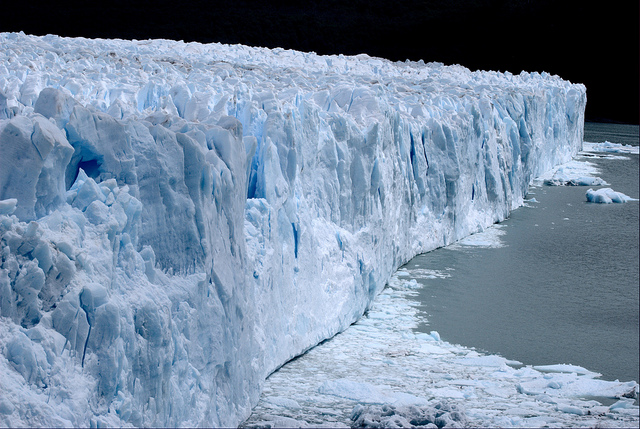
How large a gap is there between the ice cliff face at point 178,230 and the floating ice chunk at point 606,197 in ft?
13.0

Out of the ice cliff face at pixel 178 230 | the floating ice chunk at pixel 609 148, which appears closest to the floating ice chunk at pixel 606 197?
the ice cliff face at pixel 178 230

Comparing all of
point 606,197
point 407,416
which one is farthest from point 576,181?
point 407,416

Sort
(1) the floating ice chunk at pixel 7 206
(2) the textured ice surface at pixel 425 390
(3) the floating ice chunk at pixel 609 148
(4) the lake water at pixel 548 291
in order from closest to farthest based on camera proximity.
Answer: (1) the floating ice chunk at pixel 7 206
(2) the textured ice surface at pixel 425 390
(4) the lake water at pixel 548 291
(3) the floating ice chunk at pixel 609 148

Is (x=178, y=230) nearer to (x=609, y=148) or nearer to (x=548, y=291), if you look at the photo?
(x=548, y=291)

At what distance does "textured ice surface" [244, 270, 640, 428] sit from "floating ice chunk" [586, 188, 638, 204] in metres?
5.76

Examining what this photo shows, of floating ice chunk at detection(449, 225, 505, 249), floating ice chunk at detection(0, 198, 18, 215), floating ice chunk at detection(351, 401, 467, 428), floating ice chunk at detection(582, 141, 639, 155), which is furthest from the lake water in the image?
floating ice chunk at detection(582, 141, 639, 155)

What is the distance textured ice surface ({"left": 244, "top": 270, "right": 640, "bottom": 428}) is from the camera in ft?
11.7

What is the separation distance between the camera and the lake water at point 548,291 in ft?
15.8

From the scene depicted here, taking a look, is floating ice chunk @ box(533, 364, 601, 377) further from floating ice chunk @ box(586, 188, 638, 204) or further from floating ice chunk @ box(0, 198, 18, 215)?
floating ice chunk @ box(586, 188, 638, 204)

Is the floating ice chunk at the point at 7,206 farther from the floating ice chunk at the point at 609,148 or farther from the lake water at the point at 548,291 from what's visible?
the floating ice chunk at the point at 609,148

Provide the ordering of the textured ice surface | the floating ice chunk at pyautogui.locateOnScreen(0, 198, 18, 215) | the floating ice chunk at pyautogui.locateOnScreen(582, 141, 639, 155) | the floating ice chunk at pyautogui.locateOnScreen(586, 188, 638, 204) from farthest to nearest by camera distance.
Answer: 1. the floating ice chunk at pyautogui.locateOnScreen(582, 141, 639, 155)
2. the floating ice chunk at pyautogui.locateOnScreen(586, 188, 638, 204)
3. the textured ice surface
4. the floating ice chunk at pyautogui.locateOnScreen(0, 198, 18, 215)

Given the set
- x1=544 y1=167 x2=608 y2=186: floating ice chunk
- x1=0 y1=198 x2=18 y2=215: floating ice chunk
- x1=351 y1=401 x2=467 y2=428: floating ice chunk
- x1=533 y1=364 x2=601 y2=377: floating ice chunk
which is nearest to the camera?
x1=0 y1=198 x2=18 y2=215: floating ice chunk

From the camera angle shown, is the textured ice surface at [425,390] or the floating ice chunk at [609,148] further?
the floating ice chunk at [609,148]

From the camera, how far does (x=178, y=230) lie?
3.08 metres
